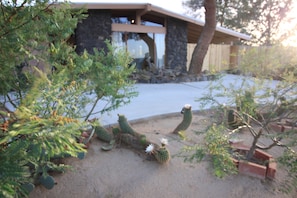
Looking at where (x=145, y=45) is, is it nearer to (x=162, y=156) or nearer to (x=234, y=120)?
(x=234, y=120)

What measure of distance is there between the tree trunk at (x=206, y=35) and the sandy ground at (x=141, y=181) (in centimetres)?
740

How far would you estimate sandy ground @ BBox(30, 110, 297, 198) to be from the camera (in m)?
2.30

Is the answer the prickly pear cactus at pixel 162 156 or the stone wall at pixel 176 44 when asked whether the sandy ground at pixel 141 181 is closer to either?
the prickly pear cactus at pixel 162 156

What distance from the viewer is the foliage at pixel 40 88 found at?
31.3 inches

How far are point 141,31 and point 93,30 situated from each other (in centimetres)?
219

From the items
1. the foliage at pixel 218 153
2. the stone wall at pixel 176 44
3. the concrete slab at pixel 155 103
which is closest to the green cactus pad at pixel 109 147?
the concrete slab at pixel 155 103

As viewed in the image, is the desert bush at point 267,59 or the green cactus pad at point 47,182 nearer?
the green cactus pad at point 47,182

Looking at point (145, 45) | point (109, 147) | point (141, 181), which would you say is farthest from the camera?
point (145, 45)

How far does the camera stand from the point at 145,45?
11.0m

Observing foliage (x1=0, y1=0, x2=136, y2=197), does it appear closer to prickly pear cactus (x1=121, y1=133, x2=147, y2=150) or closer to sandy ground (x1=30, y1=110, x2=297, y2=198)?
sandy ground (x1=30, y1=110, x2=297, y2=198)

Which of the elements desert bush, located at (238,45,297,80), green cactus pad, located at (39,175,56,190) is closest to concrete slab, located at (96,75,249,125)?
desert bush, located at (238,45,297,80)

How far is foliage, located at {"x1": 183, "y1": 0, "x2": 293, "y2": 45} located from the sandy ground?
21103mm

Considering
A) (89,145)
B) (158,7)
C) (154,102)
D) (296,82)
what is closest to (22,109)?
(89,145)

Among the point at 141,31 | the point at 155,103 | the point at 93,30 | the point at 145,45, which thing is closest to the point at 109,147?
the point at 155,103
